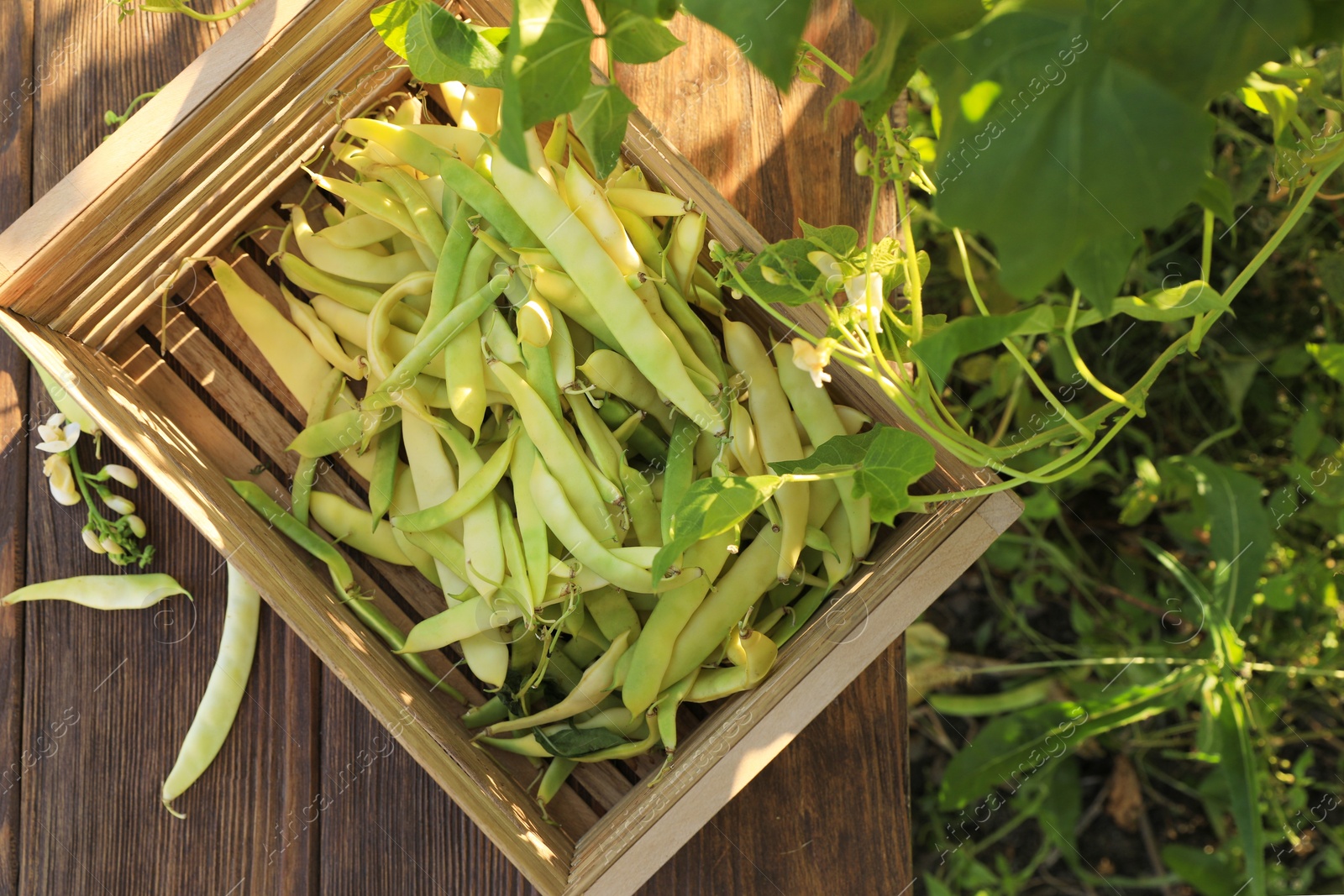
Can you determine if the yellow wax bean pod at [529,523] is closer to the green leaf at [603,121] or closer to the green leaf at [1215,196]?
the green leaf at [603,121]

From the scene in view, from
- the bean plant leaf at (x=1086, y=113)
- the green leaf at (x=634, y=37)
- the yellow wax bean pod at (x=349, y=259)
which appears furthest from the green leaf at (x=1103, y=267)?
the yellow wax bean pod at (x=349, y=259)

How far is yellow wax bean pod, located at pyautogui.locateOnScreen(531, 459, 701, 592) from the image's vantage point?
688mm

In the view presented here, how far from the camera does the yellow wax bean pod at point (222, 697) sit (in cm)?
82

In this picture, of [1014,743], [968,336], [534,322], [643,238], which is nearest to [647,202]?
[643,238]

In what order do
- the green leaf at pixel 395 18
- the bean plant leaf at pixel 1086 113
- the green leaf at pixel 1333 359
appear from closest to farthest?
the bean plant leaf at pixel 1086 113, the green leaf at pixel 395 18, the green leaf at pixel 1333 359

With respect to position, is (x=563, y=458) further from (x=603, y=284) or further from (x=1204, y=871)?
(x=1204, y=871)

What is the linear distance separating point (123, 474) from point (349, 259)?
30 cm

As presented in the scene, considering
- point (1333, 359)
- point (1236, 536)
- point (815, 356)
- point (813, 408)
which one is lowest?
point (1236, 536)

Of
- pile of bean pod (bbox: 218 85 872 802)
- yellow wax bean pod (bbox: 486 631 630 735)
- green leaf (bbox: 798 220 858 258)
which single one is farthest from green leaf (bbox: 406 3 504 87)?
yellow wax bean pod (bbox: 486 631 630 735)

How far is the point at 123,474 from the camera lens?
2.74 feet

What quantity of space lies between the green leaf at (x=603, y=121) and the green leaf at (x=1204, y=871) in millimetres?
1076

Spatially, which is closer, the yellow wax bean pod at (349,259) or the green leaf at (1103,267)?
the green leaf at (1103,267)

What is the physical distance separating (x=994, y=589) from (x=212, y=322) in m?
1.03

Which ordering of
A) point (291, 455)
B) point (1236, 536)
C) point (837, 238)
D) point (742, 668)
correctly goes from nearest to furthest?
point (837, 238), point (742, 668), point (291, 455), point (1236, 536)
